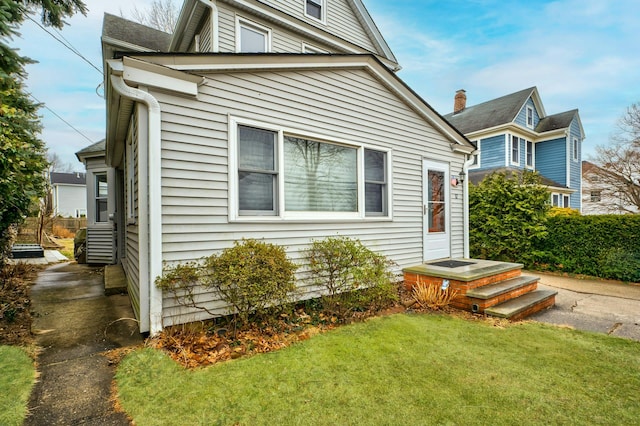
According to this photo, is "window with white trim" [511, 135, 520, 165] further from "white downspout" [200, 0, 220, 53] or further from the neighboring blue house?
"white downspout" [200, 0, 220, 53]

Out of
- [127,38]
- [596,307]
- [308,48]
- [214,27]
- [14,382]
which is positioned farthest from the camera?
[127,38]

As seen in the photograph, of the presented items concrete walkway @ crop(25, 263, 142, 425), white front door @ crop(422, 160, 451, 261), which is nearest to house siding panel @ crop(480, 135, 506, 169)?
white front door @ crop(422, 160, 451, 261)

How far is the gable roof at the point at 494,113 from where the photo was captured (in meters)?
16.6

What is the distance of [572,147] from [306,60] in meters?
20.3

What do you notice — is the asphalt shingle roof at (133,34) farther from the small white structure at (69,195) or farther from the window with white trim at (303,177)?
the small white structure at (69,195)

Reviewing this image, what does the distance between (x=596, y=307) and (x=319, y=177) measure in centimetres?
529

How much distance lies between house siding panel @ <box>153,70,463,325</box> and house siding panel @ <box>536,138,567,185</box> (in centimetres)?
1537

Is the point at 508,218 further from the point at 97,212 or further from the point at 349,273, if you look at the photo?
the point at 97,212

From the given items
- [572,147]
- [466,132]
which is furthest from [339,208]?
[572,147]

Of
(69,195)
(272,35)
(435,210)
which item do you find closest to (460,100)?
(435,210)

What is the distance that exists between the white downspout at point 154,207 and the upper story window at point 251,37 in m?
4.12

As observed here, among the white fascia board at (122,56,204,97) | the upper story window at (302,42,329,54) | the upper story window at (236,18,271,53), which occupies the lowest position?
the white fascia board at (122,56,204,97)

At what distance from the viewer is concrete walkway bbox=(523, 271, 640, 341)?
168 inches

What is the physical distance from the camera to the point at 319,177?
5.19 metres
